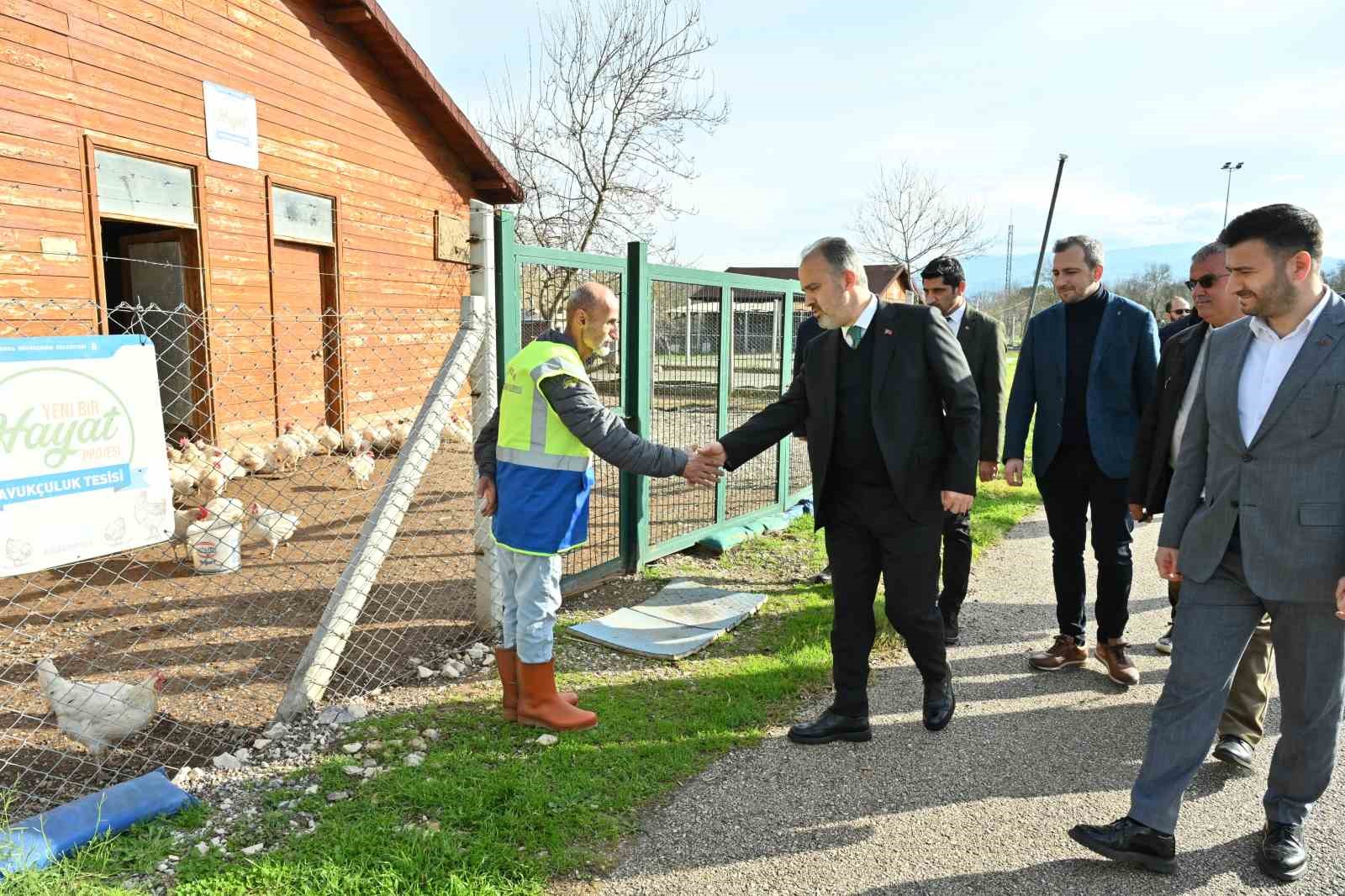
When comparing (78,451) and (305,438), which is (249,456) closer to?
(305,438)

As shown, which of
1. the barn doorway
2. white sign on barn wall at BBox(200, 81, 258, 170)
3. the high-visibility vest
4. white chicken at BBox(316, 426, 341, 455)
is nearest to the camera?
the high-visibility vest

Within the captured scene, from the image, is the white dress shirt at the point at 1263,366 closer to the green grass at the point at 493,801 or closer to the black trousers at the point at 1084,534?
the black trousers at the point at 1084,534

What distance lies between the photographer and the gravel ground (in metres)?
2.71

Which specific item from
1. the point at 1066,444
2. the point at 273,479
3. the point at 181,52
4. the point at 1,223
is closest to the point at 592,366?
the point at 1066,444

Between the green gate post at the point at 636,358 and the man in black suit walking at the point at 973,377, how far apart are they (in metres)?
1.90

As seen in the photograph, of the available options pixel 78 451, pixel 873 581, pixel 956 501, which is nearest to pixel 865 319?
pixel 956 501

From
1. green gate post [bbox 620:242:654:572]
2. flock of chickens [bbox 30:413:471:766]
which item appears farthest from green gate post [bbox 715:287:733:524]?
flock of chickens [bbox 30:413:471:766]

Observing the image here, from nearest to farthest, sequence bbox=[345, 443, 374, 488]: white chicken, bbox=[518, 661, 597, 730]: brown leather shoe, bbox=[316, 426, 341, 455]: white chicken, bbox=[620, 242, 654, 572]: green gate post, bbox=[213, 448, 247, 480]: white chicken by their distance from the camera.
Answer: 1. bbox=[518, 661, 597, 730]: brown leather shoe
2. bbox=[620, 242, 654, 572]: green gate post
3. bbox=[213, 448, 247, 480]: white chicken
4. bbox=[345, 443, 374, 488]: white chicken
5. bbox=[316, 426, 341, 455]: white chicken

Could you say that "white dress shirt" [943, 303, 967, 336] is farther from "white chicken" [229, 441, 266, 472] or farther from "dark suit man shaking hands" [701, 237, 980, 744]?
"white chicken" [229, 441, 266, 472]

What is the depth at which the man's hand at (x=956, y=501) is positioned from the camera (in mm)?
3405

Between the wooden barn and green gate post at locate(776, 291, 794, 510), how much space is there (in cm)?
393

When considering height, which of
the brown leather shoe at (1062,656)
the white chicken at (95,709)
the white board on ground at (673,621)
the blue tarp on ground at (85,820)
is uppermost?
the white chicken at (95,709)

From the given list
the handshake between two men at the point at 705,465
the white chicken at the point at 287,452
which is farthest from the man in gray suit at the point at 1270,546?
the white chicken at the point at 287,452

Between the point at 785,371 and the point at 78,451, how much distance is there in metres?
6.29
